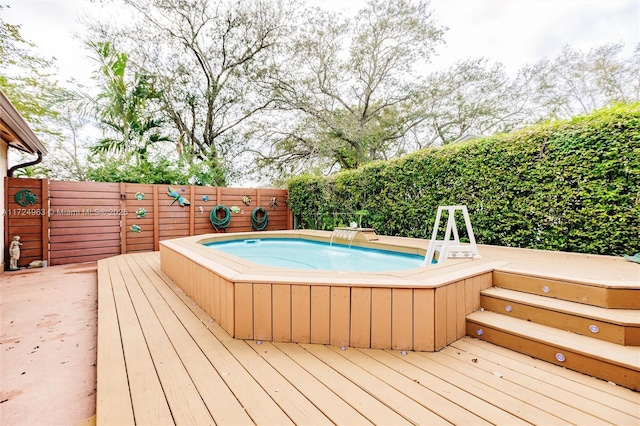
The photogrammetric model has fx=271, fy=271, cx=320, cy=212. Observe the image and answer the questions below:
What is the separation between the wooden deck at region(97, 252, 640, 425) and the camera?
1.15m

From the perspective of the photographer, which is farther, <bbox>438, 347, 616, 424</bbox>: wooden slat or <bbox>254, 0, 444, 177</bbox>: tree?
<bbox>254, 0, 444, 177</bbox>: tree

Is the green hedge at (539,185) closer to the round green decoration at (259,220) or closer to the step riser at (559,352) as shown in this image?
the step riser at (559,352)

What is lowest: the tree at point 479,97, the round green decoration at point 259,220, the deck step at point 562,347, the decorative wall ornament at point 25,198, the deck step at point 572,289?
the deck step at point 562,347

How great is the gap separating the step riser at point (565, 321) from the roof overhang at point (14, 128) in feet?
16.2

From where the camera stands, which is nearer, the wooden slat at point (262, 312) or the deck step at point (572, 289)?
the deck step at point (572, 289)

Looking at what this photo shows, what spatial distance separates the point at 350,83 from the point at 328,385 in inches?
392

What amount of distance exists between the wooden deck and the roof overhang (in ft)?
9.57

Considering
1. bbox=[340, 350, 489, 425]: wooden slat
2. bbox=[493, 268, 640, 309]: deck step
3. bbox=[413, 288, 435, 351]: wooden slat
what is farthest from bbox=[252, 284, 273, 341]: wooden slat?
bbox=[493, 268, 640, 309]: deck step

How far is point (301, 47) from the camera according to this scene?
865cm

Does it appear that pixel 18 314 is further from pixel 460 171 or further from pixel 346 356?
pixel 460 171

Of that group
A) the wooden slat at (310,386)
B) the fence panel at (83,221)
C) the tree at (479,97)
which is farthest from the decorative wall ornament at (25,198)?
the tree at (479,97)

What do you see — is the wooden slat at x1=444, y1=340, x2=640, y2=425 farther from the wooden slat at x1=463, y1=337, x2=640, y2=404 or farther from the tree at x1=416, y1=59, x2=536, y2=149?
the tree at x1=416, y1=59, x2=536, y2=149

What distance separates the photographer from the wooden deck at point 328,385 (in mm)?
1146

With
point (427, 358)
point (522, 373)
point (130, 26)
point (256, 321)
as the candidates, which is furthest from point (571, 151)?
point (130, 26)
